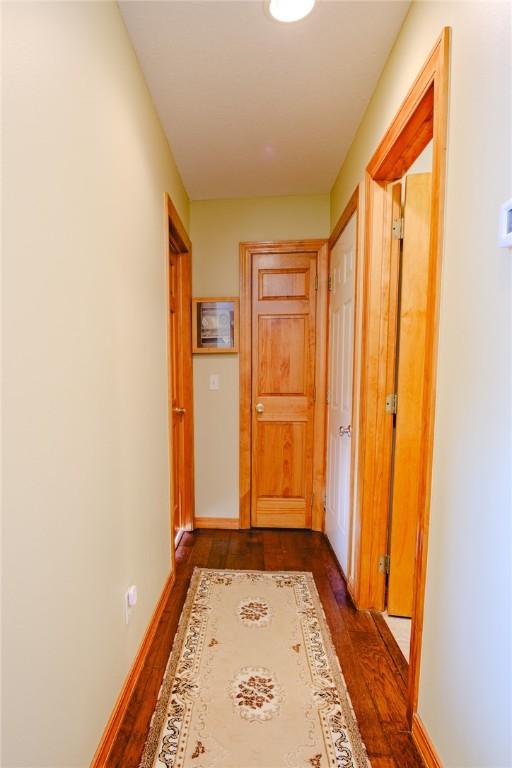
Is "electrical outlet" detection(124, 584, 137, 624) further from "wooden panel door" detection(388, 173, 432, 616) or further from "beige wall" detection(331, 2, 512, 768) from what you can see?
"wooden panel door" detection(388, 173, 432, 616)

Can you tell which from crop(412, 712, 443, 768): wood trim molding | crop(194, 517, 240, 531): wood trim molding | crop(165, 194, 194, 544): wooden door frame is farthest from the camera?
crop(194, 517, 240, 531): wood trim molding

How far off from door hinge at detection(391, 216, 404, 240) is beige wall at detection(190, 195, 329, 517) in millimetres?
1005

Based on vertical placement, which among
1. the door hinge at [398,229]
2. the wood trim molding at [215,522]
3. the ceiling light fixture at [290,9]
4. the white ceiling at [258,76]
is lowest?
the wood trim molding at [215,522]

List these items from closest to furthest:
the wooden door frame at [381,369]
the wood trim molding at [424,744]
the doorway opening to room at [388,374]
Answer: the wood trim molding at [424,744]
the wooden door frame at [381,369]
the doorway opening to room at [388,374]

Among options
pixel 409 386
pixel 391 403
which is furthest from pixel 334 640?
pixel 409 386

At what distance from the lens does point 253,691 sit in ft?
4.45

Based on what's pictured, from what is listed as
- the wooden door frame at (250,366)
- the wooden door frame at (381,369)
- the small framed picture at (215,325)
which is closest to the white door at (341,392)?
the wooden door frame at (250,366)

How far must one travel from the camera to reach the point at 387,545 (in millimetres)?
1798

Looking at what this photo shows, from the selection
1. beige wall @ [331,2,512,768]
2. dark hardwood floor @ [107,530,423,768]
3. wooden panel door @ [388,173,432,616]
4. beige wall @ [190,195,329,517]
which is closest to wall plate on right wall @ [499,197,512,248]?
beige wall @ [331,2,512,768]

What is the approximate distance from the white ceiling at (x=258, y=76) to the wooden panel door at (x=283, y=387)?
70cm

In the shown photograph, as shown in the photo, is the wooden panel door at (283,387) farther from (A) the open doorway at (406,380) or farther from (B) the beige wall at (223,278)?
(A) the open doorway at (406,380)

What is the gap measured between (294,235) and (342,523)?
205cm

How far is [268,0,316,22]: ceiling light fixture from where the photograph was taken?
1173mm

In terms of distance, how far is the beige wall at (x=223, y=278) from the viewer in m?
2.61
